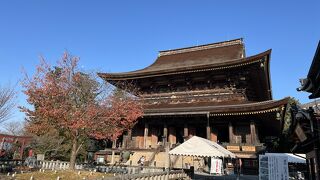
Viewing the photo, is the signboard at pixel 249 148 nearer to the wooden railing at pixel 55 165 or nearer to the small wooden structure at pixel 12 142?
the wooden railing at pixel 55 165

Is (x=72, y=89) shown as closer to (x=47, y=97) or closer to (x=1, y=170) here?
(x=47, y=97)

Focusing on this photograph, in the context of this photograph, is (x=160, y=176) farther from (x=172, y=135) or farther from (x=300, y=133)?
(x=172, y=135)

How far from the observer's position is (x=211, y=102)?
2384 centimetres

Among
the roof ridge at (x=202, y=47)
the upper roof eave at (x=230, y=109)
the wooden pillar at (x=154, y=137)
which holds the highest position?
the roof ridge at (x=202, y=47)

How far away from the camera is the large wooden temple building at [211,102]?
20.8 meters

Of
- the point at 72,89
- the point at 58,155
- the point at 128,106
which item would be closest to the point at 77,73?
the point at 72,89

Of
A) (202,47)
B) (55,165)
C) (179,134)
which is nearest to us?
(55,165)

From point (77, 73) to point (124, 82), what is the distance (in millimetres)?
12049

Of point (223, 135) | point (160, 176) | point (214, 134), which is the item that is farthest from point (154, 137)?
point (160, 176)

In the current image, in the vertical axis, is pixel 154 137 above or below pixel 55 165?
above

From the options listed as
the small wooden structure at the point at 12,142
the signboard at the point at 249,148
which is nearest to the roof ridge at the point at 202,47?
the signboard at the point at 249,148

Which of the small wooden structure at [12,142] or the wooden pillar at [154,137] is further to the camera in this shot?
the wooden pillar at [154,137]

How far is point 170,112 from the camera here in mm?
22406

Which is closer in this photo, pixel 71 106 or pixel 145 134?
pixel 71 106
